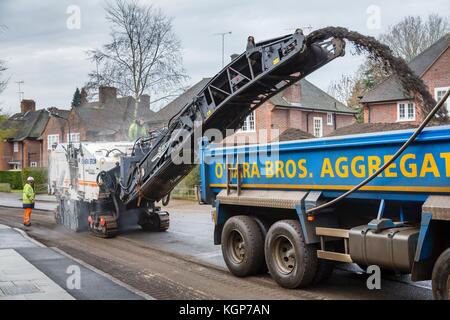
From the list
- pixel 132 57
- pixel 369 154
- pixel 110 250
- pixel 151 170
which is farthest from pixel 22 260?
pixel 132 57

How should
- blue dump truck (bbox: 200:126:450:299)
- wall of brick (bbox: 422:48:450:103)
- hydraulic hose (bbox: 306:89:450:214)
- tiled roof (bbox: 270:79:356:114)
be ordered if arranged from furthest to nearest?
1. tiled roof (bbox: 270:79:356:114)
2. wall of brick (bbox: 422:48:450:103)
3. blue dump truck (bbox: 200:126:450:299)
4. hydraulic hose (bbox: 306:89:450:214)

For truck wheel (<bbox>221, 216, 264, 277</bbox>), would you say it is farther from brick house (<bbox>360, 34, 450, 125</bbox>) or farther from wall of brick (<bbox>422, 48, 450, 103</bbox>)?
wall of brick (<bbox>422, 48, 450, 103</bbox>)

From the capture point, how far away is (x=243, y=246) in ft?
29.0

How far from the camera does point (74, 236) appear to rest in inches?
572

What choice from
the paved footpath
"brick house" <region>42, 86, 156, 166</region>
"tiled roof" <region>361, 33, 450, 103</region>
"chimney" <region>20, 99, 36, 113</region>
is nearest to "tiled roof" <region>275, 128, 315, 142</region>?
the paved footpath

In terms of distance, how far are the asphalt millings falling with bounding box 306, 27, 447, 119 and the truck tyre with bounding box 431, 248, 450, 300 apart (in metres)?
3.56

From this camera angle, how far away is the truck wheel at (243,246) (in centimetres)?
859

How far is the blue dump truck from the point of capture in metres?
5.90

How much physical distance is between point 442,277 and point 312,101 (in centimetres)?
Answer: 3487

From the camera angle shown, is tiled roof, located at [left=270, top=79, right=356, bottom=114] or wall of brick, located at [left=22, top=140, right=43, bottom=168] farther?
wall of brick, located at [left=22, top=140, right=43, bottom=168]

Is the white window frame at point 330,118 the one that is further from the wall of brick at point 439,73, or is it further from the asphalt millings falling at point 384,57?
the asphalt millings falling at point 384,57

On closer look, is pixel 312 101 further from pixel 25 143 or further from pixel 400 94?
pixel 25 143

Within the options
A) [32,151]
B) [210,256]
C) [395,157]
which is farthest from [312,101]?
[32,151]

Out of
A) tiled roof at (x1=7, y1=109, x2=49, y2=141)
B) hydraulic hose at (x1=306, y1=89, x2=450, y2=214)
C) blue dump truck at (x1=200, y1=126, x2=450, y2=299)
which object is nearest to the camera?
hydraulic hose at (x1=306, y1=89, x2=450, y2=214)
